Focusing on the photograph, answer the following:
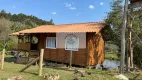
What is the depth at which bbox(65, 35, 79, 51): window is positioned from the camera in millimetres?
17922

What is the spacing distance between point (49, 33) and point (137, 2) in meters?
9.72

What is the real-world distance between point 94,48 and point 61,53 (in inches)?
122

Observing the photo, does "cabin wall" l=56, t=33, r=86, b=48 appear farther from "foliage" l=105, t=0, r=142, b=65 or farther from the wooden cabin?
"foliage" l=105, t=0, r=142, b=65

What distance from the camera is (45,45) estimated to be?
67.6ft

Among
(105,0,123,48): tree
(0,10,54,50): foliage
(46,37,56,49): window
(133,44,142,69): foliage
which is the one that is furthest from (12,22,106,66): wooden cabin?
(0,10,54,50): foliage

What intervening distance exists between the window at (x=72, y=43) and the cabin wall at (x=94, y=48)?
1.15m

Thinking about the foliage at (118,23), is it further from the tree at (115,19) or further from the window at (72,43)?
the window at (72,43)

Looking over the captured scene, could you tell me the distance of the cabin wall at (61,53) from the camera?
17406mm

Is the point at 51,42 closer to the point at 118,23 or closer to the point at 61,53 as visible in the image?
the point at 61,53

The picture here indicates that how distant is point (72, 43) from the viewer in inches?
718

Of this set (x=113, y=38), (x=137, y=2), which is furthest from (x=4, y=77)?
(x=113, y=38)

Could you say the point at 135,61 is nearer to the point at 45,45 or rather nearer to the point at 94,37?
the point at 94,37

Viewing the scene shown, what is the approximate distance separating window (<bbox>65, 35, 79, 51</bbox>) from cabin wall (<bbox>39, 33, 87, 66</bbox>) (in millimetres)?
339

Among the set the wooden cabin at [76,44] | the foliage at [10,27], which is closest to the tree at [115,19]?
the wooden cabin at [76,44]
